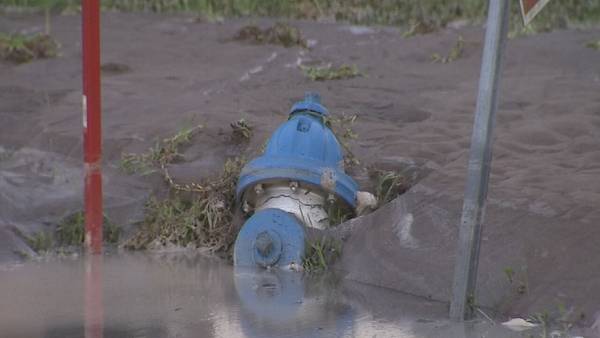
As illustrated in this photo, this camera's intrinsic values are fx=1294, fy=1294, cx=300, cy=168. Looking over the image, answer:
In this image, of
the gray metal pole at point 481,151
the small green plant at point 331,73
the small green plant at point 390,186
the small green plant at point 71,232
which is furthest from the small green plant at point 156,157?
the gray metal pole at point 481,151

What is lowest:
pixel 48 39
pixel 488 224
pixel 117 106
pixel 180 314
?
pixel 180 314

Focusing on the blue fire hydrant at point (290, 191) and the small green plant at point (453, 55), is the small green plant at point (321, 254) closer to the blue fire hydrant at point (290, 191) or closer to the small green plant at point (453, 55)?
the blue fire hydrant at point (290, 191)

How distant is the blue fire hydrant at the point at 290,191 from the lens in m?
6.38

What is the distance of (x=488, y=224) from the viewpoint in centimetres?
594

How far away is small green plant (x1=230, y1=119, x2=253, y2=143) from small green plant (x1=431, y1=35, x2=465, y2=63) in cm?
324

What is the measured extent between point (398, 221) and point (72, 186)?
2148 millimetres

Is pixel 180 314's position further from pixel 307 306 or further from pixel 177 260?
pixel 177 260

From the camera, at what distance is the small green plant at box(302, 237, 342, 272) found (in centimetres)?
633

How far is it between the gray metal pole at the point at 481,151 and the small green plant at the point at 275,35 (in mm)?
6310

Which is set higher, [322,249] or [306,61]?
[306,61]

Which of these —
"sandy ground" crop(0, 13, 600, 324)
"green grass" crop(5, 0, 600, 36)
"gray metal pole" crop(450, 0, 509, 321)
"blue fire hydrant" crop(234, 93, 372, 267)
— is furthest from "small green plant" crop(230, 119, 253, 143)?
"green grass" crop(5, 0, 600, 36)

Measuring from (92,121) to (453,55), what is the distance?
15.0 feet

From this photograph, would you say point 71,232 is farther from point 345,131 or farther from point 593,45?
point 593,45

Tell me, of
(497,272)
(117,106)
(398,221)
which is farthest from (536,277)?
(117,106)
